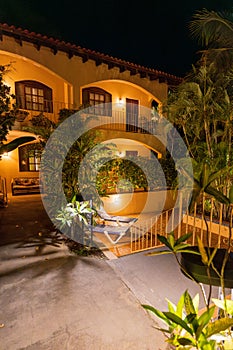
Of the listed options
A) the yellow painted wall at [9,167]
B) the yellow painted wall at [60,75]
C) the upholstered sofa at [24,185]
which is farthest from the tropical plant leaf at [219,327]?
the yellow painted wall at [9,167]

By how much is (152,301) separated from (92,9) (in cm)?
1504

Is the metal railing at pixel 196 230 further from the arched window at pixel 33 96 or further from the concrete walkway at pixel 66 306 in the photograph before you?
the arched window at pixel 33 96

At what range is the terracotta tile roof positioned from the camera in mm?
8375

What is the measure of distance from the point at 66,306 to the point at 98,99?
40.9ft

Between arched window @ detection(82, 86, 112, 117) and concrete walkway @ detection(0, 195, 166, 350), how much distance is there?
9651 millimetres

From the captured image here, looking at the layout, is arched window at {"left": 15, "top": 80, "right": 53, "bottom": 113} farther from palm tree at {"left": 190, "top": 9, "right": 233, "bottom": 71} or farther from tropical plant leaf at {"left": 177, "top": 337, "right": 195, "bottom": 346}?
tropical plant leaf at {"left": 177, "top": 337, "right": 195, "bottom": 346}

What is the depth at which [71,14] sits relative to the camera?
11.6 metres

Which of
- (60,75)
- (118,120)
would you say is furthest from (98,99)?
(60,75)

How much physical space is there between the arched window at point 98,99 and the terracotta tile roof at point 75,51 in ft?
7.38

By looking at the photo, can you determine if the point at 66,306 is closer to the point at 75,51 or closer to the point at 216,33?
the point at 216,33

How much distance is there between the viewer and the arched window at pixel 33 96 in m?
11.3

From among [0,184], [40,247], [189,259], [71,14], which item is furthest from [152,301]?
[71,14]

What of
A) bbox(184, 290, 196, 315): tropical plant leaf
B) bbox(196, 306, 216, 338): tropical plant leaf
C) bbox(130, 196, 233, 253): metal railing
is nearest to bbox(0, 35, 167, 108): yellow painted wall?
bbox(130, 196, 233, 253): metal railing

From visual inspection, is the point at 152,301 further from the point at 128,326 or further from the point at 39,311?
the point at 39,311
